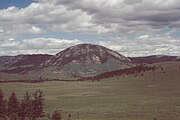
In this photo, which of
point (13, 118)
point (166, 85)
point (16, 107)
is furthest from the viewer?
point (166, 85)

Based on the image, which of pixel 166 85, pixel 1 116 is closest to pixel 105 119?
pixel 1 116

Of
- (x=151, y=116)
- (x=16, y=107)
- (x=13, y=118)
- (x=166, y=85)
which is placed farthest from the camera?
(x=166, y=85)

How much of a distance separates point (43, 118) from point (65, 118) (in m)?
4.94

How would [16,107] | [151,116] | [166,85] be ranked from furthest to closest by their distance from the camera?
[166,85], [151,116], [16,107]

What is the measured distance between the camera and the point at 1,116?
7494 cm

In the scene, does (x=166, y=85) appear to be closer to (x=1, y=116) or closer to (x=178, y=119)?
(x=178, y=119)

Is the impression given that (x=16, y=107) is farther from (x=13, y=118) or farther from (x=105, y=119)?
(x=105, y=119)

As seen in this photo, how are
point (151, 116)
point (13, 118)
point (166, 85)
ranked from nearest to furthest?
point (13, 118) < point (151, 116) < point (166, 85)

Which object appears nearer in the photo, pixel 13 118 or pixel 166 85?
pixel 13 118

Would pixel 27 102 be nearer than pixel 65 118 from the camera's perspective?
Yes

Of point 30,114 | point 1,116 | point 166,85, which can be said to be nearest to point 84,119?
point 30,114

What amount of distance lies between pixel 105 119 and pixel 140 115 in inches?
433

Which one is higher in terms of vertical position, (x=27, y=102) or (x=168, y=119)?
(x=27, y=102)

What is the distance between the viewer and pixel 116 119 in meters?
78.1
